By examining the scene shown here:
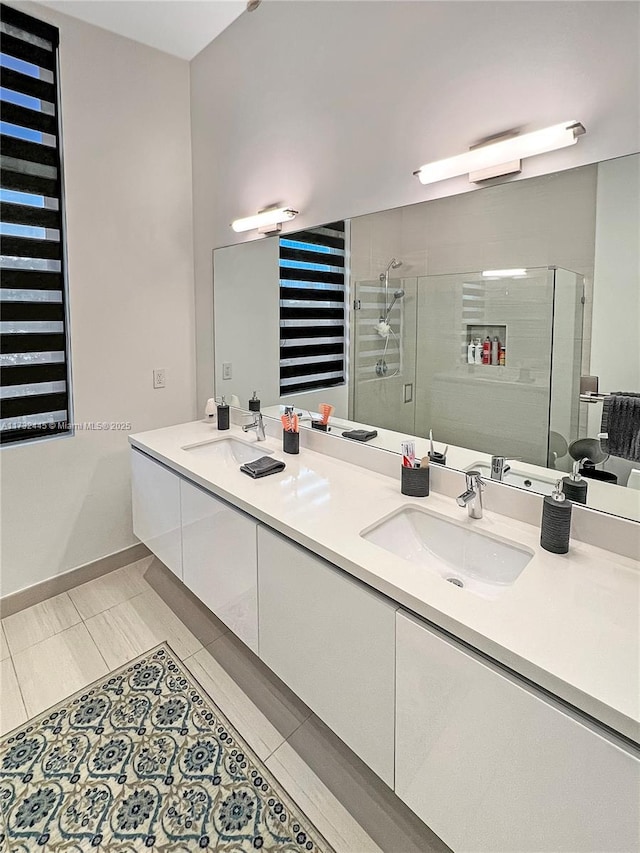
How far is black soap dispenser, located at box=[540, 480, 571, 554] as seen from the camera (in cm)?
120

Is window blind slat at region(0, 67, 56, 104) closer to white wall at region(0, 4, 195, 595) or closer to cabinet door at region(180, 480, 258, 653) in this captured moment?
white wall at region(0, 4, 195, 595)

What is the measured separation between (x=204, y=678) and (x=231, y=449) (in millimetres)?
1007

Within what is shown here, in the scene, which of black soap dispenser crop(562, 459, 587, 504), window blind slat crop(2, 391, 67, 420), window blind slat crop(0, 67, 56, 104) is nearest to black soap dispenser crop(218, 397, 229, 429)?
window blind slat crop(2, 391, 67, 420)

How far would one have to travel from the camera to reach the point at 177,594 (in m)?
2.39

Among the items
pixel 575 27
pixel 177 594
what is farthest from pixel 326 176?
pixel 177 594

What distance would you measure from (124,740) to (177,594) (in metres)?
0.83

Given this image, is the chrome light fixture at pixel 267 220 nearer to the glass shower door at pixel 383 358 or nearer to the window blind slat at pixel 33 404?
the glass shower door at pixel 383 358

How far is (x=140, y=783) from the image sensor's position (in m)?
1.45

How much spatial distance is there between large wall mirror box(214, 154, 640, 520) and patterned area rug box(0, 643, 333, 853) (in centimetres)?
117

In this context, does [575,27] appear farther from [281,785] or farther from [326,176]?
[281,785]

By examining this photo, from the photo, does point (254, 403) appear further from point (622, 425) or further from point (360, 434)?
point (622, 425)

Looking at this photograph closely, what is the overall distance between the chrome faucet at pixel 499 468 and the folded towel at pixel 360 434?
0.50 m

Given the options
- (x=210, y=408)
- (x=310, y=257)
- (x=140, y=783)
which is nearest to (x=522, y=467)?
(x=310, y=257)

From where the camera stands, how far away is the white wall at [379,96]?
1.21 metres
